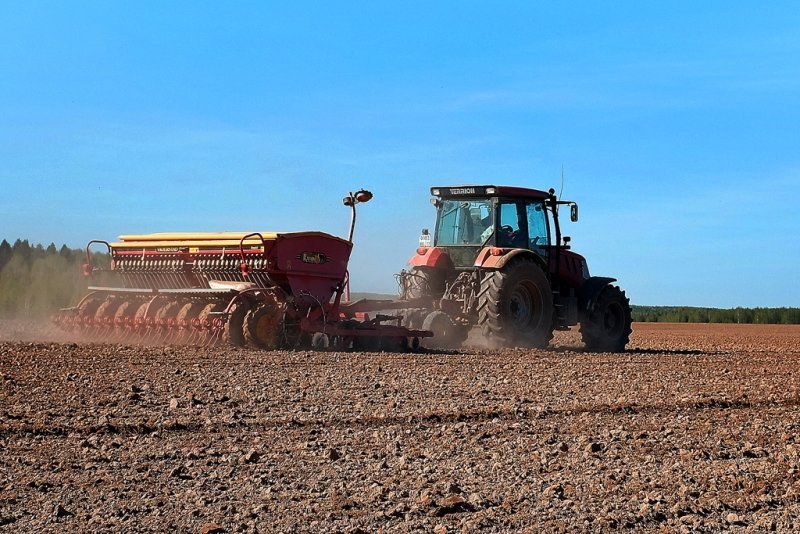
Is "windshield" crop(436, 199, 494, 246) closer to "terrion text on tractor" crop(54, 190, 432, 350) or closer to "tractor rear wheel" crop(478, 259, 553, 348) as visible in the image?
"tractor rear wheel" crop(478, 259, 553, 348)

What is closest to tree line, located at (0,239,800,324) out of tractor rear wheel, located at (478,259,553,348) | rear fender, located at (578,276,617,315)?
tractor rear wheel, located at (478,259,553,348)

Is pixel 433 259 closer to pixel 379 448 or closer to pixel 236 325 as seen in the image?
pixel 236 325

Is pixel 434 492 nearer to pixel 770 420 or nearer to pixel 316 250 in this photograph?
pixel 770 420

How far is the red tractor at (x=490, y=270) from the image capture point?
15.0 meters

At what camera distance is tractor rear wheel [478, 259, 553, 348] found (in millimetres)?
14844

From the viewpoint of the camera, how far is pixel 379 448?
683 centimetres

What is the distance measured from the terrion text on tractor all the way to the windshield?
1.30m

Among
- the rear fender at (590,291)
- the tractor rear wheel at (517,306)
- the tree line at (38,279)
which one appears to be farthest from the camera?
the tree line at (38,279)

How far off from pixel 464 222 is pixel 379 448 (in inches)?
356

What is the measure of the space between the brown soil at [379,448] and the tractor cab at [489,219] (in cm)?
403

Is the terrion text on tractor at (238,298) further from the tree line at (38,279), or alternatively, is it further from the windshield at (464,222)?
the tree line at (38,279)

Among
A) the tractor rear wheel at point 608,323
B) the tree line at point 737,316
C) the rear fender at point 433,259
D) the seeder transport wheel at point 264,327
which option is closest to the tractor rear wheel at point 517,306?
the rear fender at point 433,259

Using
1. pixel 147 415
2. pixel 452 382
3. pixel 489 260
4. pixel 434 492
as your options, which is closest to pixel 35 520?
pixel 434 492

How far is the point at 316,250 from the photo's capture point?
14.4 meters
